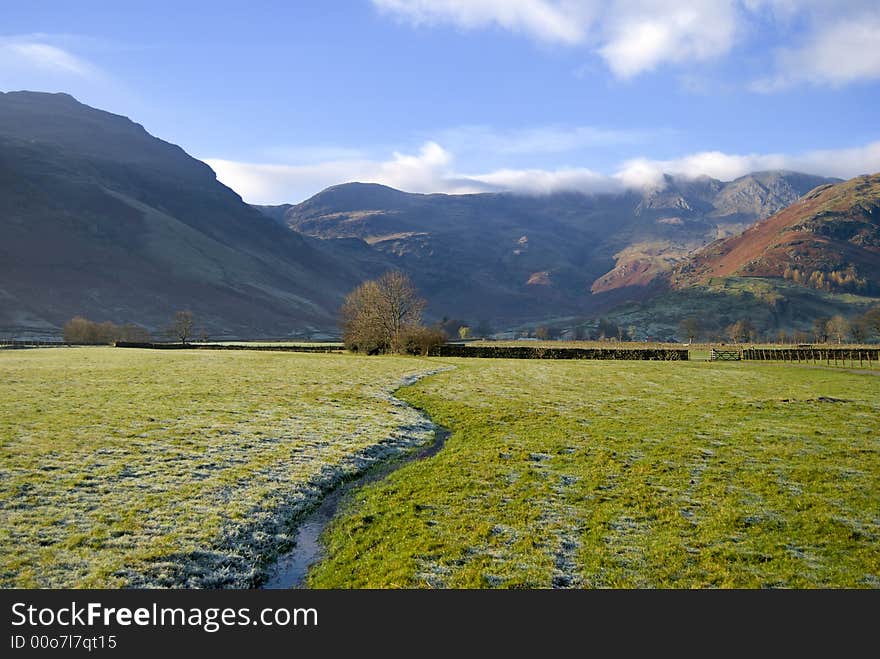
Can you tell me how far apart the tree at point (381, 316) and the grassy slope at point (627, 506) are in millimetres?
68117

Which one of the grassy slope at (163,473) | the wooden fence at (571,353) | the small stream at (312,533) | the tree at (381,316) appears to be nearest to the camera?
the grassy slope at (163,473)

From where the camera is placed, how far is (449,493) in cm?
1839

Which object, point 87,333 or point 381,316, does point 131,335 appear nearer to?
point 87,333

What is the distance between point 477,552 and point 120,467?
43.1ft

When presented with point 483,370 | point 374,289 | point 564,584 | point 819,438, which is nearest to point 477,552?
point 564,584

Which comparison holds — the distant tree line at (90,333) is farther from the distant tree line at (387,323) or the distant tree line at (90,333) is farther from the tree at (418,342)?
the tree at (418,342)

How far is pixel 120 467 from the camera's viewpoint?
19.6 meters

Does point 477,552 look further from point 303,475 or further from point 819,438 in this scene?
point 819,438

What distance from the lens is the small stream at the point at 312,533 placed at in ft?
44.1

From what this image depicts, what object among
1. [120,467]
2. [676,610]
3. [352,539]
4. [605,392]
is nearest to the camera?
[676,610]

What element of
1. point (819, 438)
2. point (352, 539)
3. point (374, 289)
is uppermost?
point (374, 289)

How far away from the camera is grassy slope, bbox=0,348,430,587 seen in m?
13.0

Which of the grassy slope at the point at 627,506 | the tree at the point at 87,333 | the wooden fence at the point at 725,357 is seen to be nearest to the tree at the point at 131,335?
the tree at the point at 87,333

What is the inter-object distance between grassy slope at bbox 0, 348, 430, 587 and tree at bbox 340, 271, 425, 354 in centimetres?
5938
